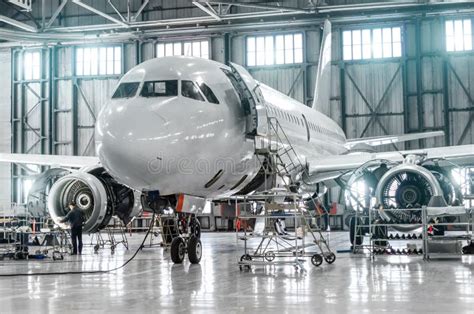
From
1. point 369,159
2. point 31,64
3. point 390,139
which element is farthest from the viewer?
point 31,64

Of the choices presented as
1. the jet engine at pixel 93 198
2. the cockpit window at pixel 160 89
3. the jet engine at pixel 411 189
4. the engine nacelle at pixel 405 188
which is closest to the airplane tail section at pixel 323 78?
the jet engine at pixel 411 189

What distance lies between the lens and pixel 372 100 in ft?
108

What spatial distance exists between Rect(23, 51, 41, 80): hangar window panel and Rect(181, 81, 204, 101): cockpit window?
1069 inches

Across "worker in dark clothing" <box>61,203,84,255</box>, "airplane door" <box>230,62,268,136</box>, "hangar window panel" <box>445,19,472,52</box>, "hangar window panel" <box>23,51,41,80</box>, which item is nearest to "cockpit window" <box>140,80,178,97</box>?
"airplane door" <box>230,62,268,136</box>

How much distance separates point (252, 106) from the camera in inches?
511

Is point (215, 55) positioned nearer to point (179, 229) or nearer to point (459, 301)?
point (179, 229)

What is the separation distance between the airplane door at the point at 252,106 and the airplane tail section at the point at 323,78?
12983 mm

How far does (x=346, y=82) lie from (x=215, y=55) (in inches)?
266

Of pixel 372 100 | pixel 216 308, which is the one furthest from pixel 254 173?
pixel 372 100

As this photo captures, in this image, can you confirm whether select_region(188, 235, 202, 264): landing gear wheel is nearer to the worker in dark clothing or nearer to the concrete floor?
the concrete floor

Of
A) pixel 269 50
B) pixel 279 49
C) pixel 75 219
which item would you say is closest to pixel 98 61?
pixel 269 50

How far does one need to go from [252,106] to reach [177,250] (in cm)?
306

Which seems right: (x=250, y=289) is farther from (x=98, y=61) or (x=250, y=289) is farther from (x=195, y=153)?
(x=98, y=61)

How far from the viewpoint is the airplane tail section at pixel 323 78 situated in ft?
87.2
